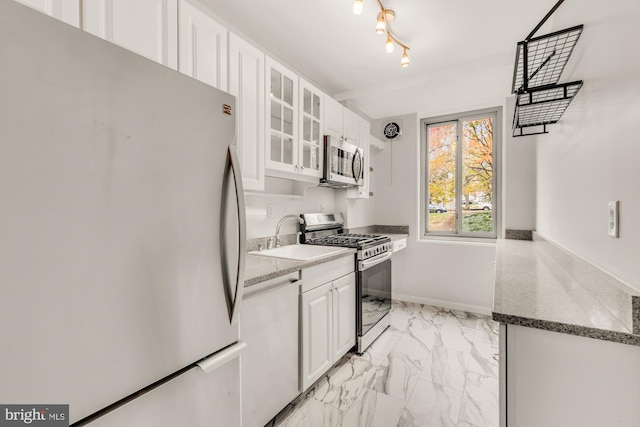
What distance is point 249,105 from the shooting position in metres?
1.76

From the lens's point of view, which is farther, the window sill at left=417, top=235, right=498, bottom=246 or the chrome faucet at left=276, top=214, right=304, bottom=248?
the window sill at left=417, top=235, right=498, bottom=246

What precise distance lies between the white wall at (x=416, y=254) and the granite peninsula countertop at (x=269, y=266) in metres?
1.94

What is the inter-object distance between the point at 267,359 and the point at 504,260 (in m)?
1.56

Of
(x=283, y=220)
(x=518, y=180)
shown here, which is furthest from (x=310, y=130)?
(x=518, y=180)

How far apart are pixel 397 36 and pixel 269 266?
2.01 metres

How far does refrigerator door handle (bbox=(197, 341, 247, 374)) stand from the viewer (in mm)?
953

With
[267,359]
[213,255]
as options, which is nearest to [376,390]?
[267,359]

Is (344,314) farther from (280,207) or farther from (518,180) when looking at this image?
(518,180)

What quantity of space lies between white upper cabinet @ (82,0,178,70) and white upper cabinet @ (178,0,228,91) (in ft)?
0.11

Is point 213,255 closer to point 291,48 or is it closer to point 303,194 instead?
point 303,194

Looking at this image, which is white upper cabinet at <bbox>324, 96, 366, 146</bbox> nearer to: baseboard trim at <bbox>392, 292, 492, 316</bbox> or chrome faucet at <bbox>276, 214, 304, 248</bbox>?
chrome faucet at <bbox>276, 214, 304, 248</bbox>

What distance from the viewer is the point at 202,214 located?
965mm

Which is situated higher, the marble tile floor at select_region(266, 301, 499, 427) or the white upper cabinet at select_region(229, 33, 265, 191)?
the white upper cabinet at select_region(229, 33, 265, 191)

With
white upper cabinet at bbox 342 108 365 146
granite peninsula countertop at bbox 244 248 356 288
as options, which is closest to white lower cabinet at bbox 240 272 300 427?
granite peninsula countertop at bbox 244 248 356 288
